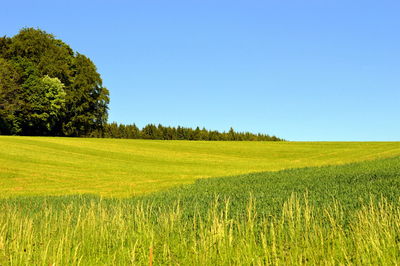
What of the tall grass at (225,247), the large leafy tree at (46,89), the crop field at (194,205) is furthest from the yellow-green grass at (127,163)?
the tall grass at (225,247)

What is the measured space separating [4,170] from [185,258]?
1073 inches

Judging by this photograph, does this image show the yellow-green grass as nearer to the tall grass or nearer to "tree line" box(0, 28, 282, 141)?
"tree line" box(0, 28, 282, 141)

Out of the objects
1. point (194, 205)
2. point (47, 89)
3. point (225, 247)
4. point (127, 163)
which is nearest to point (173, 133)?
point (47, 89)

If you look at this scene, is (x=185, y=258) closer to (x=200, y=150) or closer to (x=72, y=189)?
(x=72, y=189)

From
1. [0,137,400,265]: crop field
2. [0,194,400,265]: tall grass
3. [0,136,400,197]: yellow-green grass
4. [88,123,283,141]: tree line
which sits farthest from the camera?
[88,123,283,141]: tree line

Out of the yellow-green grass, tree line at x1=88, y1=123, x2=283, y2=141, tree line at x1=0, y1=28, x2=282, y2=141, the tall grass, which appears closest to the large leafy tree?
tree line at x1=0, y1=28, x2=282, y2=141

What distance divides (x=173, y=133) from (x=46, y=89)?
5983 centimetres

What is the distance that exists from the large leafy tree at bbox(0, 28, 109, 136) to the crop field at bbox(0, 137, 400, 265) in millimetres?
11872

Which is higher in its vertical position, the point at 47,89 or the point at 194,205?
the point at 47,89

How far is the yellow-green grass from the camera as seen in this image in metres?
26.1

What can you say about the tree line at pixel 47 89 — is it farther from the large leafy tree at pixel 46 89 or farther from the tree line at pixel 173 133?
the tree line at pixel 173 133

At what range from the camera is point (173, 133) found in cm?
11700

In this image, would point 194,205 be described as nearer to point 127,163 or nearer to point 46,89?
point 127,163

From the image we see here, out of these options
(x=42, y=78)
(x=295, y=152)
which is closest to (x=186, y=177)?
(x=295, y=152)
